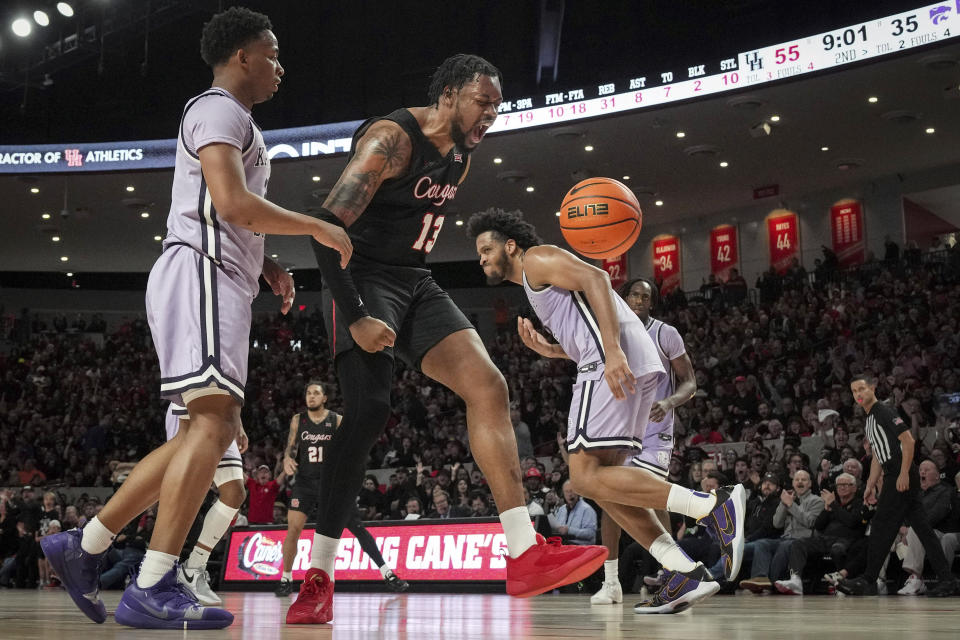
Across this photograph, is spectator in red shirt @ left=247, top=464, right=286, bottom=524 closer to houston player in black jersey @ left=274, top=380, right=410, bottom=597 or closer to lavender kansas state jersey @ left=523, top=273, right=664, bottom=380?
houston player in black jersey @ left=274, top=380, right=410, bottom=597

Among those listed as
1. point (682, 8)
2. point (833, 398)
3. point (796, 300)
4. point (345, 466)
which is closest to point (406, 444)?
point (833, 398)

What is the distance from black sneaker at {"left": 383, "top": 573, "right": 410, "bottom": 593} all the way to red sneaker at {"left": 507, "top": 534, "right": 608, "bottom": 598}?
16.6 ft

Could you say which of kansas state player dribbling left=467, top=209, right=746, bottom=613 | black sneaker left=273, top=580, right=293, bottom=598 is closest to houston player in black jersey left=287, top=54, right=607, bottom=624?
kansas state player dribbling left=467, top=209, right=746, bottom=613

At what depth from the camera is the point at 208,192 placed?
288 centimetres

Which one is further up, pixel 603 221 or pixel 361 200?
pixel 603 221

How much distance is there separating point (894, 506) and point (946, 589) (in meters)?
0.66

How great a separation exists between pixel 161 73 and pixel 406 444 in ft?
31.4

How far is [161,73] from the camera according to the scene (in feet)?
63.0

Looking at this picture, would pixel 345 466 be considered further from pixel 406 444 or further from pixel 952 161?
pixel 952 161

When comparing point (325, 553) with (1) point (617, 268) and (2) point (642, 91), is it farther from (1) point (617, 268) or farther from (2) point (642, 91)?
(1) point (617, 268)

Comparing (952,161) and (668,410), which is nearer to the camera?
(668,410)

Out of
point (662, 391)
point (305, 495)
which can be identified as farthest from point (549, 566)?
point (305, 495)

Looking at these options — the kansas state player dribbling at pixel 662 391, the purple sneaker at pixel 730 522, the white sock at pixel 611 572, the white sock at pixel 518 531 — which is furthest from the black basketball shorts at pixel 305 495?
the white sock at pixel 518 531

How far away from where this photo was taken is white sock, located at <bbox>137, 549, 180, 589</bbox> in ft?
8.46
